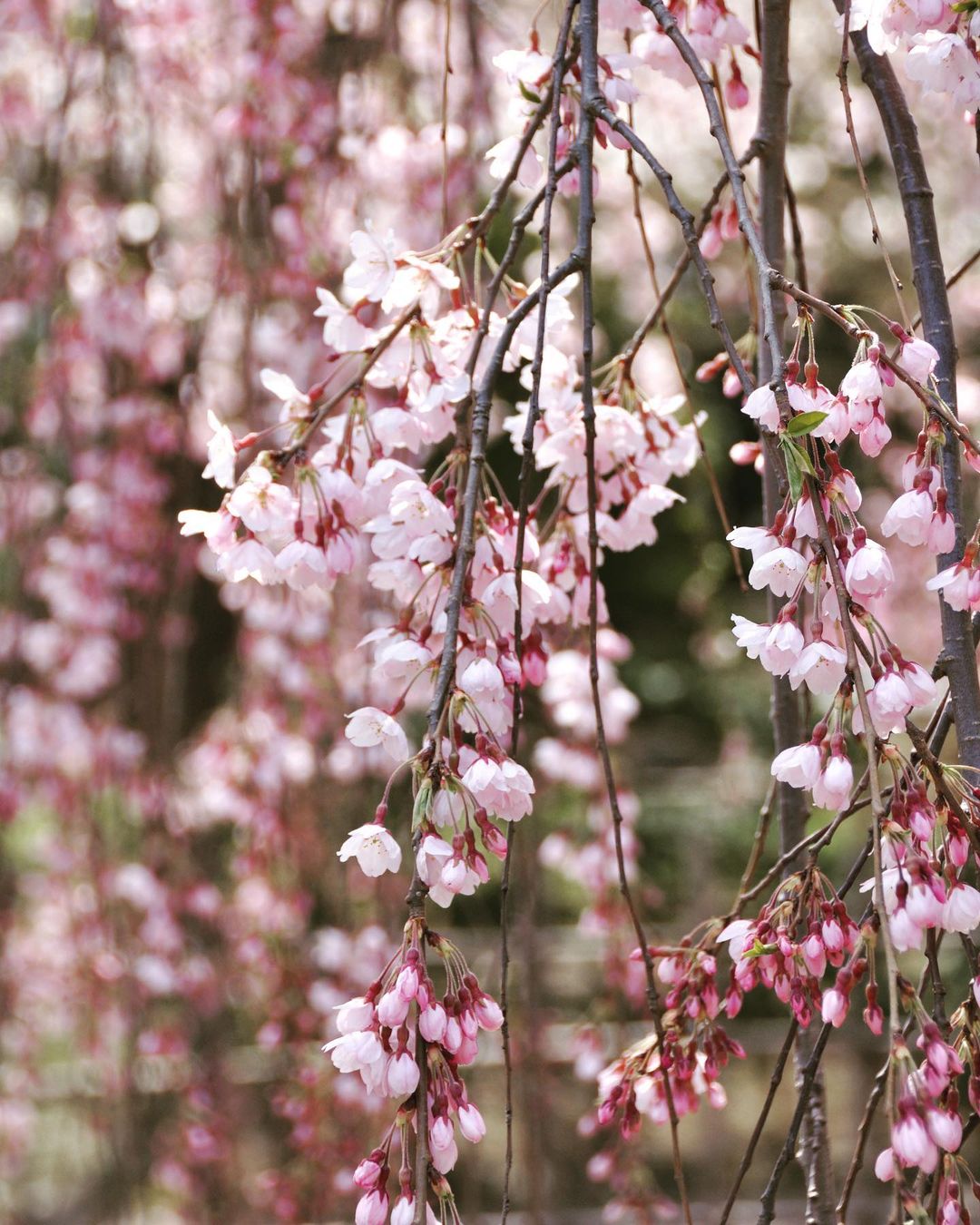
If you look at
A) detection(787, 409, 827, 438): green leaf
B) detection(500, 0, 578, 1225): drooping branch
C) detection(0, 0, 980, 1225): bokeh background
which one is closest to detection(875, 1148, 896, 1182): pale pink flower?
detection(500, 0, 578, 1225): drooping branch

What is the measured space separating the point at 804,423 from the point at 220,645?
3452 millimetres

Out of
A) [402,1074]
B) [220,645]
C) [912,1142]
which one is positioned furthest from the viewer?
[220,645]

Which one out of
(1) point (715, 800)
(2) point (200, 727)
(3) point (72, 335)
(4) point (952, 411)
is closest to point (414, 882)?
(4) point (952, 411)

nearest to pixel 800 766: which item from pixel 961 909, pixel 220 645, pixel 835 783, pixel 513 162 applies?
pixel 835 783

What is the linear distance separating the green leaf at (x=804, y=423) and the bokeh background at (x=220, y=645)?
3.13 feet

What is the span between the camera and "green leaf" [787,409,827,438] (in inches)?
32.1

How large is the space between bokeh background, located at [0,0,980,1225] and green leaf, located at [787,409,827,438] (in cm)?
95

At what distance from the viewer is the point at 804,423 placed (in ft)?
2.69

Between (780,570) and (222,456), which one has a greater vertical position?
(222,456)

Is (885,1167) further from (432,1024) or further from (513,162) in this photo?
(513,162)

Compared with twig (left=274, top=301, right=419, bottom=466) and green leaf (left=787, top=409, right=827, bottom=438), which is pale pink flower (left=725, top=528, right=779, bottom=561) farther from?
twig (left=274, top=301, right=419, bottom=466)

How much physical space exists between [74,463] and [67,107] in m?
0.80

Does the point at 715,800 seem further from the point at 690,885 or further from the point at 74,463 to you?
the point at 74,463

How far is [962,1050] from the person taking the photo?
2.74 feet
